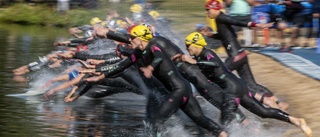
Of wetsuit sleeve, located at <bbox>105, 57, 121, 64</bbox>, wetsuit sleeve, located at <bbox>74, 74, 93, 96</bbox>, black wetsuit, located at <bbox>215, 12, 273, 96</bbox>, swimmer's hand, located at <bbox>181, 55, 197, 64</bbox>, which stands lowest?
wetsuit sleeve, located at <bbox>74, 74, 93, 96</bbox>

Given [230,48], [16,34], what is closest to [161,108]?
[230,48]

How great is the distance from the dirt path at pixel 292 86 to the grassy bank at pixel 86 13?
37.4 ft

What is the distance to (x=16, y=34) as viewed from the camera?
97.9 ft

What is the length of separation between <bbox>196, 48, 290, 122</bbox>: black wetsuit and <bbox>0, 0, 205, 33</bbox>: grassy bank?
1694cm

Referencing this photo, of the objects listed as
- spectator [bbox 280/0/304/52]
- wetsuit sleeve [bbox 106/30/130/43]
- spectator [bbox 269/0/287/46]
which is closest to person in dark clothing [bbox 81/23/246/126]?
wetsuit sleeve [bbox 106/30/130/43]

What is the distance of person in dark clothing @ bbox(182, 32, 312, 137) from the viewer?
467 inches

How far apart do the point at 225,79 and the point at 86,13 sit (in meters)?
22.9

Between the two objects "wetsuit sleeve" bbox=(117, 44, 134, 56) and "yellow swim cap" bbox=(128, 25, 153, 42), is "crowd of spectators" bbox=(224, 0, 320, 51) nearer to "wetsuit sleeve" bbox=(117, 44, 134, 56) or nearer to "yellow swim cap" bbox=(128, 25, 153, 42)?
"wetsuit sleeve" bbox=(117, 44, 134, 56)

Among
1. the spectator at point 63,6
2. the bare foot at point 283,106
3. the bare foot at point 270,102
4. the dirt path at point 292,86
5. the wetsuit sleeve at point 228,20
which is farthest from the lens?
the spectator at point 63,6

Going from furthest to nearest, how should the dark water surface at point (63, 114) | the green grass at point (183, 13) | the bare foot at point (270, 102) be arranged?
the green grass at point (183, 13) < the bare foot at point (270, 102) < the dark water surface at point (63, 114)

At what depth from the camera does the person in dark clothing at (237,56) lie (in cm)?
1363

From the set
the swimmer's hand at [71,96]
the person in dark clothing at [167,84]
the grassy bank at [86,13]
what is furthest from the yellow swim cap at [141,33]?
the grassy bank at [86,13]

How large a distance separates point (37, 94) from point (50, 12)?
2126 centimetres

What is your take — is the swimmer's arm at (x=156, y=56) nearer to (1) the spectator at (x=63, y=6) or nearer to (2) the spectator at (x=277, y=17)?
(2) the spectator at (x=277, y=17)
